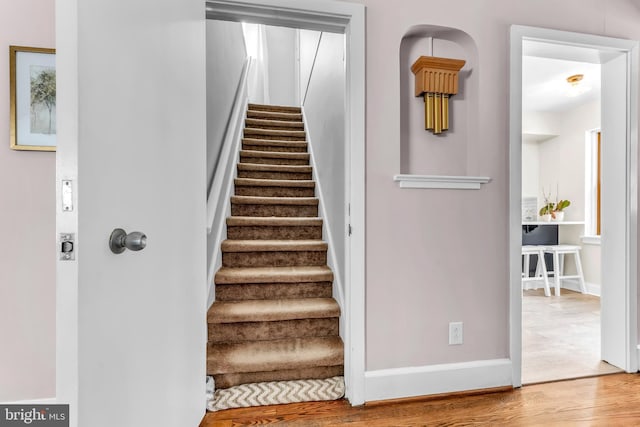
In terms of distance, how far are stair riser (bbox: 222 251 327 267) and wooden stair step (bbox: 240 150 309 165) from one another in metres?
1.29

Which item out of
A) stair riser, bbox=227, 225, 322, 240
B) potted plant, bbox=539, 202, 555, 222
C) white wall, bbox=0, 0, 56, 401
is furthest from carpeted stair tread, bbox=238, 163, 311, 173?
potted plant, bbox=539, 202, 555, 222

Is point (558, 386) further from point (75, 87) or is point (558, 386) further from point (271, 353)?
point (75, 87)

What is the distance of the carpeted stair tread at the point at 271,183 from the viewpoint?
294cm

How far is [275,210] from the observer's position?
9.37ft

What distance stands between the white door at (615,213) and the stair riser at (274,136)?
2.68 meters

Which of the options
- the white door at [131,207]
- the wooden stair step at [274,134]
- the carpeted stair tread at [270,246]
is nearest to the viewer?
the white door at [131,207]

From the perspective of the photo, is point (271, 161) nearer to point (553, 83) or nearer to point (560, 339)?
point (560, 339)

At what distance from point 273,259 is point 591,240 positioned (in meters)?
4.03

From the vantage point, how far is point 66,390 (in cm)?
71

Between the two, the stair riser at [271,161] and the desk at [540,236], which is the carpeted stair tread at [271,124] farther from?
the desk at [540,236]

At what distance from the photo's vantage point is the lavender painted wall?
171 cm

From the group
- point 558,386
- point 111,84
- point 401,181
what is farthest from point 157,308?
point 558,386

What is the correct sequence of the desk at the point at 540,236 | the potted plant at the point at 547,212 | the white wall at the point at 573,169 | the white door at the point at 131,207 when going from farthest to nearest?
the potted plant at the point at 547,212 → the desk at the point at 540,236 → the white wall at the point at 573,169 → the white door at the point at 131,207

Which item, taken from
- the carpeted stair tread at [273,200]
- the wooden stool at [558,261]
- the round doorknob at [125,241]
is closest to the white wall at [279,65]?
the carpeted stair tread at [273,200]
